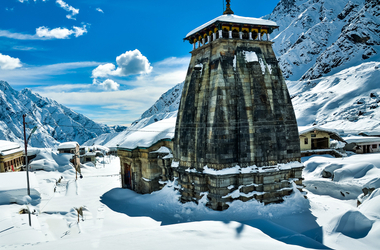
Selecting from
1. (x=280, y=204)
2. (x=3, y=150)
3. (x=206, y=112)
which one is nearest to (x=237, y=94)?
(x=206, y=112)

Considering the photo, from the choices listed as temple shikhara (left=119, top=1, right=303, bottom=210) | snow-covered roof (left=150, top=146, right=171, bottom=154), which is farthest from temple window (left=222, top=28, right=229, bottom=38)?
snow-covered roof (left=150, top=146, right=171, bottom=154)

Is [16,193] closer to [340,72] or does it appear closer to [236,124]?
[236,124]

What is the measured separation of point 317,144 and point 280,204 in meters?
26.5

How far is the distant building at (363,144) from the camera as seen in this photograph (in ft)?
139

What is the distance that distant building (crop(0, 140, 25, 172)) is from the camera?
42906 mm

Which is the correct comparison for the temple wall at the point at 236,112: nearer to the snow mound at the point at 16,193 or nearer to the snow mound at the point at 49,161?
the snow mound at the point at 16,193

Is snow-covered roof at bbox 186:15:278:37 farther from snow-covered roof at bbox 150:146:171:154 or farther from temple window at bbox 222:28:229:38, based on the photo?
snow-covered roof at bbox 150:146:171:154

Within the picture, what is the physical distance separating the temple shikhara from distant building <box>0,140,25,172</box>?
3569 centimetres

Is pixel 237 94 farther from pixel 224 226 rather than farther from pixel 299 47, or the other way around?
pixel 299 47

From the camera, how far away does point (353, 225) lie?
13.5 meters

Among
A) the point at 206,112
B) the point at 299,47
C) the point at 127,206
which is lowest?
the point at 127,206

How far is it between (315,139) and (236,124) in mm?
27293

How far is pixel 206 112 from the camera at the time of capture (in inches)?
806

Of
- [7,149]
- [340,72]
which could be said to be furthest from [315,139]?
[340,72]
